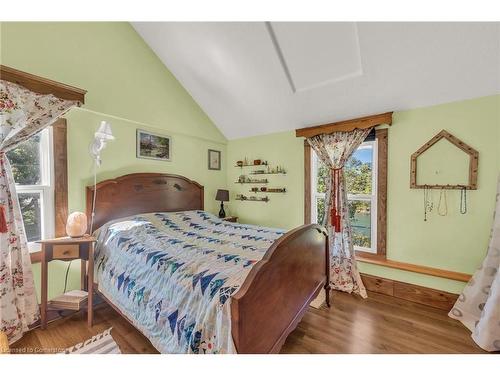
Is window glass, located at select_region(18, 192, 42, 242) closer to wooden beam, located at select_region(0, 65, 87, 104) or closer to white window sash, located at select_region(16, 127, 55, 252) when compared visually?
white window sash, located at select_region(16, 127, 55, 252)

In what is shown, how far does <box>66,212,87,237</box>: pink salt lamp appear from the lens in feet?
6.17

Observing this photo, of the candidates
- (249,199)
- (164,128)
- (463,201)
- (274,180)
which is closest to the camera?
(463,201)

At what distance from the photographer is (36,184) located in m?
1.98

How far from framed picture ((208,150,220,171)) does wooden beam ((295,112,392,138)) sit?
4.49ft

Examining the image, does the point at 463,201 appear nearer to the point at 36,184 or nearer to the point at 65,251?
the point at 65,251

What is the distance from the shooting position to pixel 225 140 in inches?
150

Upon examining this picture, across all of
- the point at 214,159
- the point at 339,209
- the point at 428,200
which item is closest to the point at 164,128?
the point at 214,159

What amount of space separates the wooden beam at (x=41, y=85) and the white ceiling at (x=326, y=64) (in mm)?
1170

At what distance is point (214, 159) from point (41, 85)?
7.08 ft

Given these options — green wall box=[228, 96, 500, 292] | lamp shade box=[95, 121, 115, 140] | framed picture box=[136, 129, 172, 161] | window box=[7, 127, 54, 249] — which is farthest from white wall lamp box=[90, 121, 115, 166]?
green wall box=[228, 96, 500, 292]

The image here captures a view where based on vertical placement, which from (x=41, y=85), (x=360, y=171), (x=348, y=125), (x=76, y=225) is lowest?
(x=76, y=225)

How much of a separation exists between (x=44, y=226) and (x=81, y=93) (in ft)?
4.24
